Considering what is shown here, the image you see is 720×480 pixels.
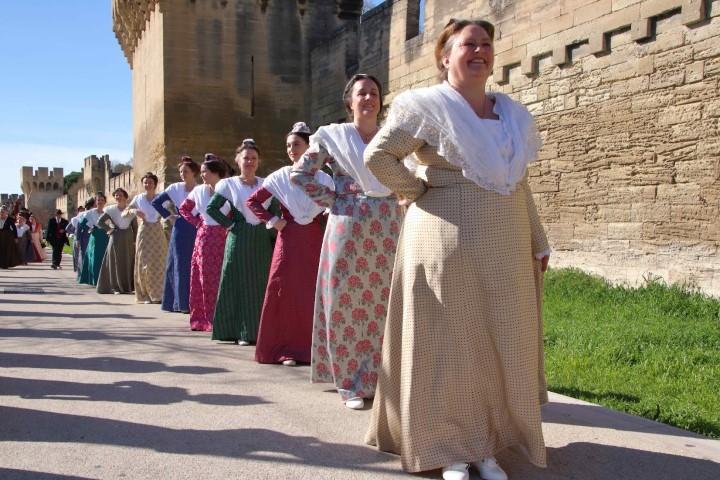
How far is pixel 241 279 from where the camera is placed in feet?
22.0

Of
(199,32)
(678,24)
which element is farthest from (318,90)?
(678,24)

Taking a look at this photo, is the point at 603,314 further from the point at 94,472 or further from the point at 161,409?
the point at 94,472

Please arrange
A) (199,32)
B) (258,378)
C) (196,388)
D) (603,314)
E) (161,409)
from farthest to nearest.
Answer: (199,32) → (603,314) → (258,378) → (196,388) → (161,409)

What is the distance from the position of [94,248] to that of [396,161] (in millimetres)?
12224

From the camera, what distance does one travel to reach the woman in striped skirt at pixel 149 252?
34.2 ft

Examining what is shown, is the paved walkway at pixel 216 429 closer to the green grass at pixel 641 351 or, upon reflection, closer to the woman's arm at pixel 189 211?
the green grass at pixel 641 351

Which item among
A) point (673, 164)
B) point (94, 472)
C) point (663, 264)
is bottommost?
point (94, 472)

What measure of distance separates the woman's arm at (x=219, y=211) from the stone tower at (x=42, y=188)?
70.7 m

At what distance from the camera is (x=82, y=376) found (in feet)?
16.6

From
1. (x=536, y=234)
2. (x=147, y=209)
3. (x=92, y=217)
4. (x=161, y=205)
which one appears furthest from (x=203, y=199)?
(x=92, y=217)

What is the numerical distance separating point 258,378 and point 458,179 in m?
2.45

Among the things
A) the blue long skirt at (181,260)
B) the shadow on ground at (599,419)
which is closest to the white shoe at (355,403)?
the shadow on ground at (599,419)

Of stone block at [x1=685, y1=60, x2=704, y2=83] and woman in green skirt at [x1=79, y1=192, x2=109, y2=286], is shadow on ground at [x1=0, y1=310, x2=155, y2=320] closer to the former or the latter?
woman in green skirt at [x1=79, y1=192, x2=109, y2=286]

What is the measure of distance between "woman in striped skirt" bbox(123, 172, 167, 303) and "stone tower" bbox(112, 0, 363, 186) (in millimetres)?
8097
